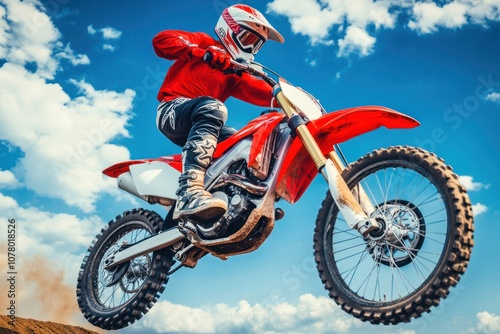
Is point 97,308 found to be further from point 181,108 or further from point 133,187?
point 181,108

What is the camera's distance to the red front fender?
17.9 ft

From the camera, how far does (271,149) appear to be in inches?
231

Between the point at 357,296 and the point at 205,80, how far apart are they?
3.13m

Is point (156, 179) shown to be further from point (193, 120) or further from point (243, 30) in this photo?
point (243, 30)

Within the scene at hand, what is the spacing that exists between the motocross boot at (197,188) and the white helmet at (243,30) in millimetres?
1187

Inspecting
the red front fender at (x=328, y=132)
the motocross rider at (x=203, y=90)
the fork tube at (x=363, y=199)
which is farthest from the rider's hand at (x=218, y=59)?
the fork tube at (x=363, y=199)

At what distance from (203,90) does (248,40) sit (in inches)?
31.7

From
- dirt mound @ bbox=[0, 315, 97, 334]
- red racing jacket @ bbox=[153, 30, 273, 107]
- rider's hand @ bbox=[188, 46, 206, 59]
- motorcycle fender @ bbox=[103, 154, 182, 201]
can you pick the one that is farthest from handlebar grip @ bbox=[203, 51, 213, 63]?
dirt mound @ bbox=[0, 315, 97, 334]

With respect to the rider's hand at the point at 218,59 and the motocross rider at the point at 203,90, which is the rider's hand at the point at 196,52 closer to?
the motocross rider at the point at 203,90

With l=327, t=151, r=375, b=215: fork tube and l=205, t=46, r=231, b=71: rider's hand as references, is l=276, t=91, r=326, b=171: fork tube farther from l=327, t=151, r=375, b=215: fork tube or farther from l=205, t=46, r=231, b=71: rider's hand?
l=205, t=46, r=231, b=71: rider's hand

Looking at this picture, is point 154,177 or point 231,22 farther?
point 154,177

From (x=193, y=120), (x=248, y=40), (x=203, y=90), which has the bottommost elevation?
(x=193, y=120)

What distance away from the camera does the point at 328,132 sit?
18.6 feet

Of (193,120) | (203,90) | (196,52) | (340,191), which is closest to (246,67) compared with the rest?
(196,52)
